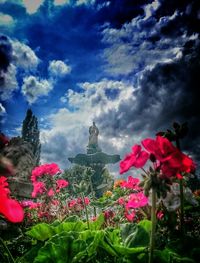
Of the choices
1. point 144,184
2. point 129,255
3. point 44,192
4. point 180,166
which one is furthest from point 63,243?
point 44,192

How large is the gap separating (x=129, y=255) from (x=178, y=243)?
286mm

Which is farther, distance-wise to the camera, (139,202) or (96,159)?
(96,159)

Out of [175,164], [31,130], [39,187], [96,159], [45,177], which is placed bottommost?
[175,164]

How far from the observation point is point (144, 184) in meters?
1.36

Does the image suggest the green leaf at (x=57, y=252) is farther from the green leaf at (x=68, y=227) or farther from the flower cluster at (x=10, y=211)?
→ the flower cluster at (x=10, y=211)

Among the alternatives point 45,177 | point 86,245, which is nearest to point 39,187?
point 45,177

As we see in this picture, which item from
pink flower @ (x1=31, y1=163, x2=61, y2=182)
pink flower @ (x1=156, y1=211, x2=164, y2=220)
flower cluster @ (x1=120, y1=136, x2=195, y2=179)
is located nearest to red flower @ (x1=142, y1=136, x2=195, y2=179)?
flower cluster @ (x1=120, y1=136, x2=195, y2=179)

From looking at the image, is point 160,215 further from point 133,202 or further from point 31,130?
point 31,130

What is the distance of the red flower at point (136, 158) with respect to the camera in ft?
4.79

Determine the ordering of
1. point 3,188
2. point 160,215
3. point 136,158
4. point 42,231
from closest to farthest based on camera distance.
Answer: point 3,188 < point 136,158 < point 42,231 < point 160,215

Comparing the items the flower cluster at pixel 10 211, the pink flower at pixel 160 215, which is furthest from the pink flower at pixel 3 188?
the pink flower at pixel 160 215

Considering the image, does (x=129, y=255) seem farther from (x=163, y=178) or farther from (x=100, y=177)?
(x=100, y=177)

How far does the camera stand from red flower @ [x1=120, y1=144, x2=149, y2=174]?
1459 millimetres

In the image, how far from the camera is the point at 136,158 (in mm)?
1485
